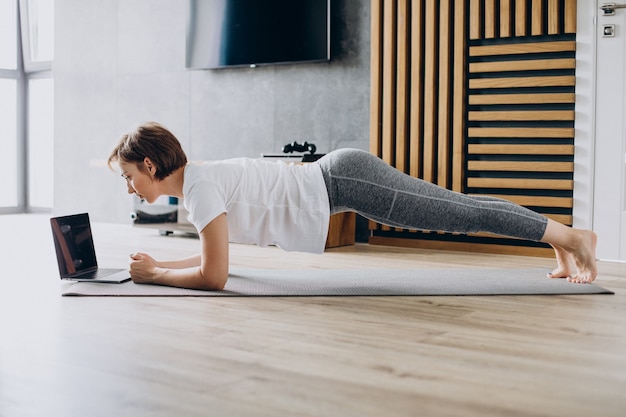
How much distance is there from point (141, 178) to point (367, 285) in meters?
0.90

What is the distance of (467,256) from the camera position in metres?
3.72

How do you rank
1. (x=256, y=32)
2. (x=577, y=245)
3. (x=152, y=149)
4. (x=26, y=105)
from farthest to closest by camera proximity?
1. (x=26, y=105)
2. (x=256, y=32)
3. (x=577, y=245)
4. (x=152, y=149)

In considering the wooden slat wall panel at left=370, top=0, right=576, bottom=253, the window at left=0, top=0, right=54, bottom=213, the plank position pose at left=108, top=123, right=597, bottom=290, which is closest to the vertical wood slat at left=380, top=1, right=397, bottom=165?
the wooden slat wall panel at left=370, top=0, right=576, bottom=253

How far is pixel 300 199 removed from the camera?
8.17ft

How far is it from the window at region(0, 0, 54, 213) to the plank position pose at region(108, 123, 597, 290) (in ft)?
14.4

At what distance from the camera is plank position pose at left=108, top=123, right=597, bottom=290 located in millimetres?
2414

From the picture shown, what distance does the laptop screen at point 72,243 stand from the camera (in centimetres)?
267

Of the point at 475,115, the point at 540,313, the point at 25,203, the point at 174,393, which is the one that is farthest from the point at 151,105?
the point at 174,393

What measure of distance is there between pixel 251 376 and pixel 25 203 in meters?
5.65

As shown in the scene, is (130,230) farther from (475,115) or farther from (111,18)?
(475,115)

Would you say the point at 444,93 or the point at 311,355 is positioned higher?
the point at 444,93

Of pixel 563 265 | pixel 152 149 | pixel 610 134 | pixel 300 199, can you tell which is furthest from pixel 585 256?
pixel 152 149

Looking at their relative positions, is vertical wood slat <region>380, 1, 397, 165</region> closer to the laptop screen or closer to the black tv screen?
the black tv screen

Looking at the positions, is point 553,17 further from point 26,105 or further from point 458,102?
point 26,105
